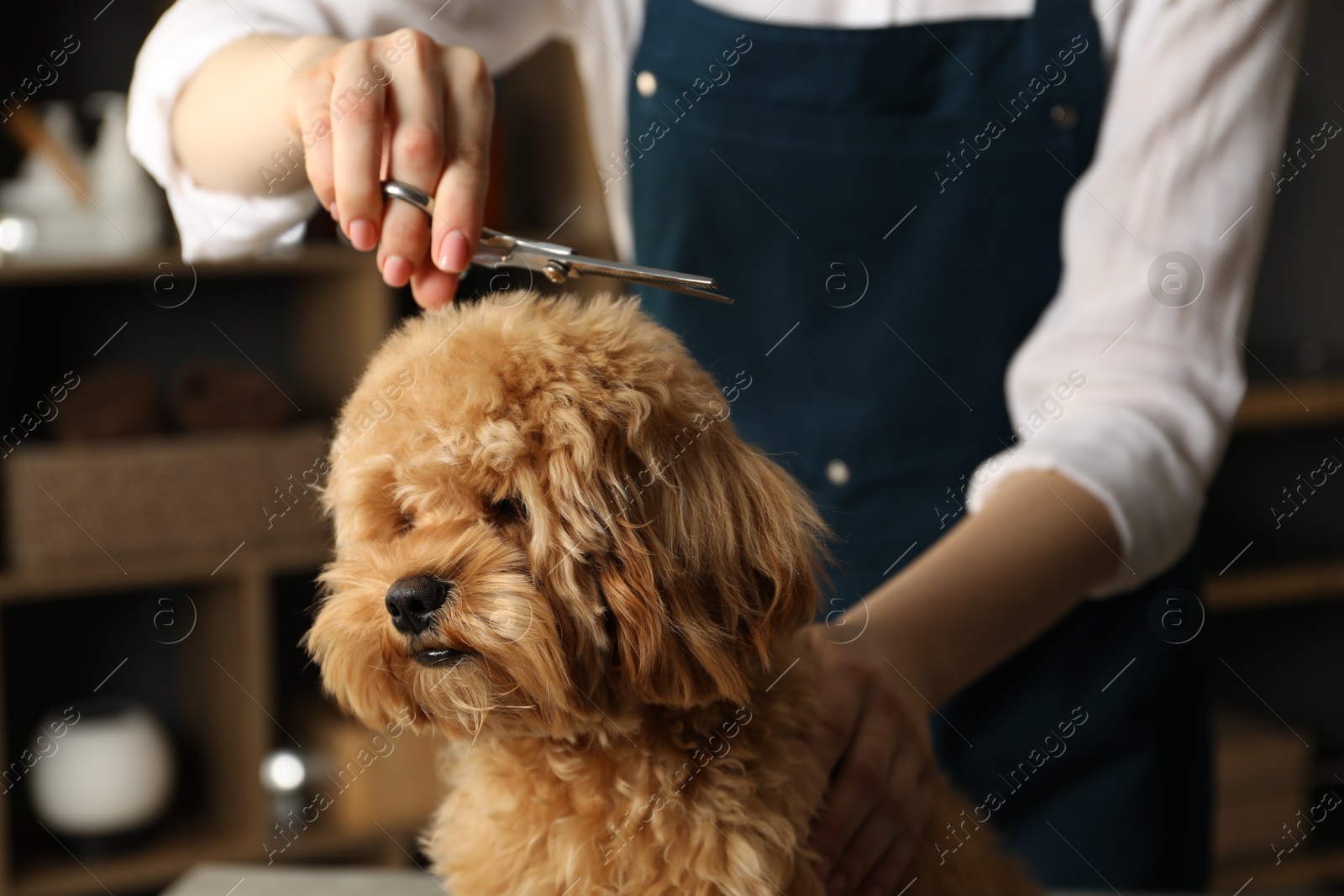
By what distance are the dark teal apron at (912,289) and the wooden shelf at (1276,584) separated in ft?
4.85

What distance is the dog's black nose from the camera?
671 mm

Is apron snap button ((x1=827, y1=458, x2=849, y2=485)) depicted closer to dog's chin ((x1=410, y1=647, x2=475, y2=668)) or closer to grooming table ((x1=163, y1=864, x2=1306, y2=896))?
grooming table ((x1=163, y1=864, x2=1306, y2=896))

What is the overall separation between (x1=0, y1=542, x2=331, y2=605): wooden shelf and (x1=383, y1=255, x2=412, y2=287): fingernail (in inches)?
53.0

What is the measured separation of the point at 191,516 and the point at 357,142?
157cm

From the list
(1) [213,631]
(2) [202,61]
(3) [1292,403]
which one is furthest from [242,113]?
(3) [1292,403]

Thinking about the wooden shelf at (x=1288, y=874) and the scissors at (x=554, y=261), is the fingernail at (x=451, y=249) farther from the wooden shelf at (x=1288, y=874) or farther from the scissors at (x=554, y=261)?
the wooden shelf at (x=1288, y=874)

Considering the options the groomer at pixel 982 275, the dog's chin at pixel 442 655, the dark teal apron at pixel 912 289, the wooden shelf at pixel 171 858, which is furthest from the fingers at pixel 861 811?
the wooden shelf at pixel 171 858

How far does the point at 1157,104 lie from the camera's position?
42.0 inches

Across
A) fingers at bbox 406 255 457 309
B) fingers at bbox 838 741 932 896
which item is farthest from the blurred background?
fingers at bbox 838 741 932 896

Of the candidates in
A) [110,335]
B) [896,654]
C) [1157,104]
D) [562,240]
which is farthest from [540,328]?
[110,335]

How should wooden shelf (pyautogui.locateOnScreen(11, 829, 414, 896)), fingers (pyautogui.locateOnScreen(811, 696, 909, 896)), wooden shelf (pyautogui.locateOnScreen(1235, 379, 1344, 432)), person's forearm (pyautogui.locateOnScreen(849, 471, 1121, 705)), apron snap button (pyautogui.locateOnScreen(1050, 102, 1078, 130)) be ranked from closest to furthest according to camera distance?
fingers (pyautogui.locateOnScreen(811, 696, 909, 896)), person's forearm (pyautogui.locateOnScreen(849, 471, 1121, 705)), apron snap button (pyautogui.locateOnScreen(1050, 102, 1078, 130)), wooden shelf (pyautogui.locateOnScreen(11, 829, 414, 896)), wooden shelf (pyautogui.locateOnScreen(1235, 379, 1344, 432))

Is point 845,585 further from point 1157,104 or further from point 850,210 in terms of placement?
point 1157,104

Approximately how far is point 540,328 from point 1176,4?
72 cm

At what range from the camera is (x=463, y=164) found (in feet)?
2.39
